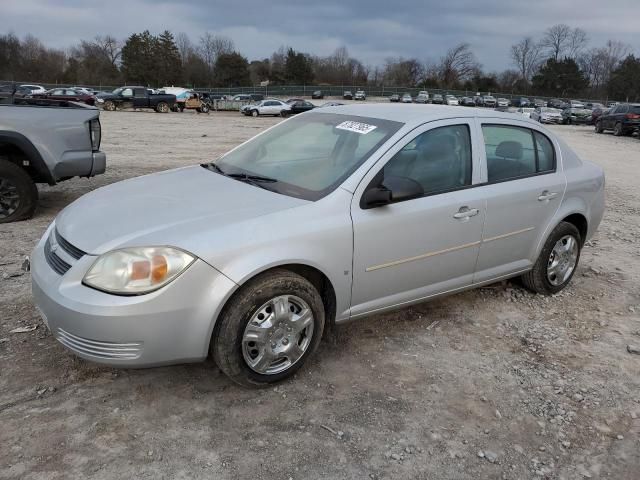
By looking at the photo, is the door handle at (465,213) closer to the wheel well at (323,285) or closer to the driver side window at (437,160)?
the driver side window at (437,160)

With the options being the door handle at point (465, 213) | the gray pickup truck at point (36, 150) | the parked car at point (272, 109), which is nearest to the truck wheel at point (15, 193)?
the gray pickup truck at point (36, 150)

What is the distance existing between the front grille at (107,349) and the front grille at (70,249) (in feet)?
1.38

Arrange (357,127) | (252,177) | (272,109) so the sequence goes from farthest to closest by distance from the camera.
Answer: (272,109) < (357,127) < (252,177)

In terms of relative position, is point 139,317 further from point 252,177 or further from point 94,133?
point 94,133

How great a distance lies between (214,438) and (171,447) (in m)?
0.22

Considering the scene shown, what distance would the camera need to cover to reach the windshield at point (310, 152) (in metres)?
3.51

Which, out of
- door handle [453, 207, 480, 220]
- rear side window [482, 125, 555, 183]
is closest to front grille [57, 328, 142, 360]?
door handle [453, 207, 480, 220]

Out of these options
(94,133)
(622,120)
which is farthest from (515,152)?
(622,120)

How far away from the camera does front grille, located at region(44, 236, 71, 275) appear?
296 centimetres

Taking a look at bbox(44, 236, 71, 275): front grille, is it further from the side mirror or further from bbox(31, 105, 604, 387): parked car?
the side mirror

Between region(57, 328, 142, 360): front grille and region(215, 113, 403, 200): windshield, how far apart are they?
130 centimetres

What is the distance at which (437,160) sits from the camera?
12.7 feet

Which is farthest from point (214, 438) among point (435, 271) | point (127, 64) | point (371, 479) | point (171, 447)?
point (127, 64)

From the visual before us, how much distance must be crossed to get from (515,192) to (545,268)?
0.91 m
